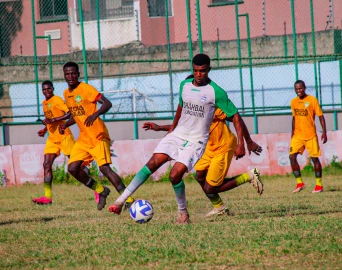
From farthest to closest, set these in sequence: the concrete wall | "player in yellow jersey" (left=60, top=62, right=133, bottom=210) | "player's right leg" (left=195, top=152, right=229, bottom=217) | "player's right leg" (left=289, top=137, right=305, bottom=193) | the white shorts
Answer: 1. the concrete wall
2. "player's right leg" (left=289, top=137, right=305, bottom=193)
3. "player in yellow jersey" (left=60, top=62, right=133, bottom=210)
4. "player's right leg" (left=195, top=152, right=229, bottom=217)
5. the white shorts

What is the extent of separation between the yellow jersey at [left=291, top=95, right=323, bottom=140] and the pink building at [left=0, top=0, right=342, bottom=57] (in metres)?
9.04

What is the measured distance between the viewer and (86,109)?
39.3ft

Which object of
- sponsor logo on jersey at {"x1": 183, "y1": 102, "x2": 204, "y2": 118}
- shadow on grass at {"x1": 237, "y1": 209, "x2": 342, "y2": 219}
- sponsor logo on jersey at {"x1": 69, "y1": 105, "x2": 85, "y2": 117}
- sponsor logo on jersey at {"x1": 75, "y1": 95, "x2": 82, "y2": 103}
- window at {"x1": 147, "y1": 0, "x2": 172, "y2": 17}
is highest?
window at {"x1": 147, "y1": 0, "x2": 172, "y2": 17}

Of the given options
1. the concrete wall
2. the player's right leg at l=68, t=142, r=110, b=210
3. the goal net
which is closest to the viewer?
the player's right leg at l=68, t=142, r=110, b=210

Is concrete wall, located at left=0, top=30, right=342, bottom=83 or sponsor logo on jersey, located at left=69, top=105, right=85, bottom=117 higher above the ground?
concrete wall, located at left=0, top=30, right=342, bottom=83

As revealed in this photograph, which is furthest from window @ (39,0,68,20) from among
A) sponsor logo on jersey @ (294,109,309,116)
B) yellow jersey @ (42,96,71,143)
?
sponsor logo on jersey @ (294,109,309,116)

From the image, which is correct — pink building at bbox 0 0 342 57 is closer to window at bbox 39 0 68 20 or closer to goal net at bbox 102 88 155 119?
window at bbox 39 0 68 20

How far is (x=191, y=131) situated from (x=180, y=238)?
1.73 meters

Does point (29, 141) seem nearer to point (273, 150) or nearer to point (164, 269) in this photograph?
point (273, 150)

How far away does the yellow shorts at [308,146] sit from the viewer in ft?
54.0

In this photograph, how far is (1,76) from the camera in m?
25.2

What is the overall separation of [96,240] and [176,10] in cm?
1739

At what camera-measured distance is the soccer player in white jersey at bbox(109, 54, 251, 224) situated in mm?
9758

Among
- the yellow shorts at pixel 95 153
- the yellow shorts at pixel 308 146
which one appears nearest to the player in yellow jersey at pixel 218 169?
the yellow shorts at pixel 95 153
